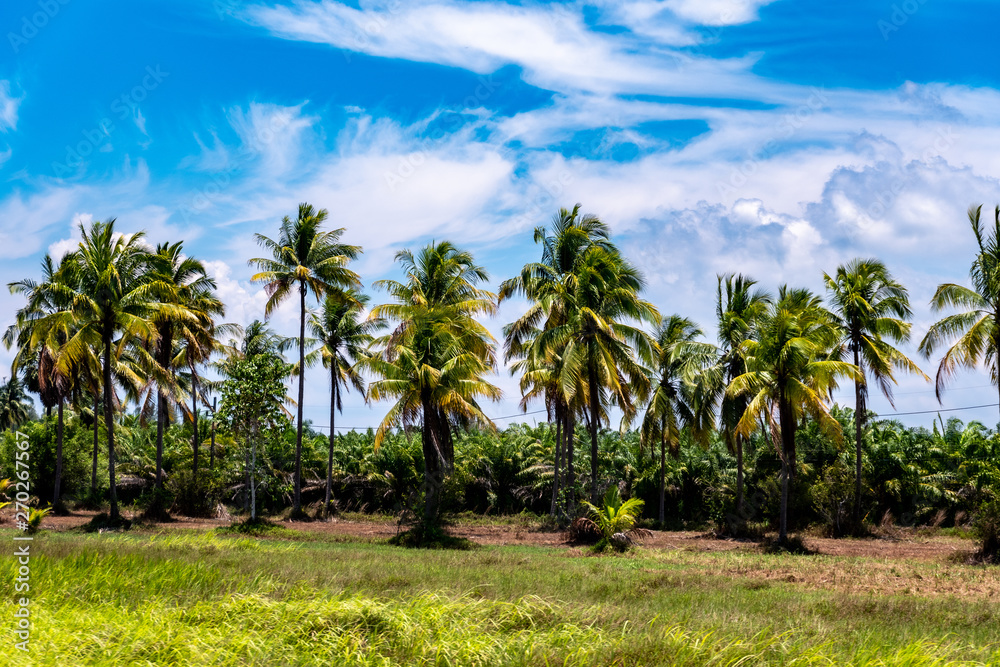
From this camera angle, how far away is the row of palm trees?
80.5 ft

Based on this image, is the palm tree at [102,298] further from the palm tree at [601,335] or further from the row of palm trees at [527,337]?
the palm tree at [601,335]

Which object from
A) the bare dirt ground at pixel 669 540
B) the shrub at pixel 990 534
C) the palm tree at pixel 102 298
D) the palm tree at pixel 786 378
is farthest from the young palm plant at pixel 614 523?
the palm tree at pixel 102 298

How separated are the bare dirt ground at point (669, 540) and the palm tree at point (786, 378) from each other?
2.67 m

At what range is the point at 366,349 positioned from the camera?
38.3 meters

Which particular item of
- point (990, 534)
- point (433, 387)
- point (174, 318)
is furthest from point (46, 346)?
point (990, 534)

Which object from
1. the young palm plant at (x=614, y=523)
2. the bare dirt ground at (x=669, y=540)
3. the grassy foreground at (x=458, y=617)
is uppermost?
the grassy foreground at (x=458, y=617)

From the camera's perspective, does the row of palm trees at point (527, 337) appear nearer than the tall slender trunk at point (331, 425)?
Yes

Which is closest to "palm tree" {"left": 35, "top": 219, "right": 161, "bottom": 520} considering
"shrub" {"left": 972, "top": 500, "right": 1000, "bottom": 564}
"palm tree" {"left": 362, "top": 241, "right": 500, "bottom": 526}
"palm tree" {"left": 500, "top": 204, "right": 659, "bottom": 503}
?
"palm tree" {"left": 362, "top": 241, "right": 500, "bottom": 526}

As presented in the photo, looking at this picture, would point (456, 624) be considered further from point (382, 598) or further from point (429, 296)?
point (429, 296)

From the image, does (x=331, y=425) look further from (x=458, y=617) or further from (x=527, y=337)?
(x=458, y=617)

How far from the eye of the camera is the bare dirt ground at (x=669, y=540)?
23312 millimetres

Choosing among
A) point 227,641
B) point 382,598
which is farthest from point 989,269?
point 227,641

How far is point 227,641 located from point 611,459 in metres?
34.7

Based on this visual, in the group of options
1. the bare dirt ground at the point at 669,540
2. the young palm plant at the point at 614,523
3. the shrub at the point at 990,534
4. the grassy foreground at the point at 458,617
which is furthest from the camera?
the young palm plant at the point at 614,523
